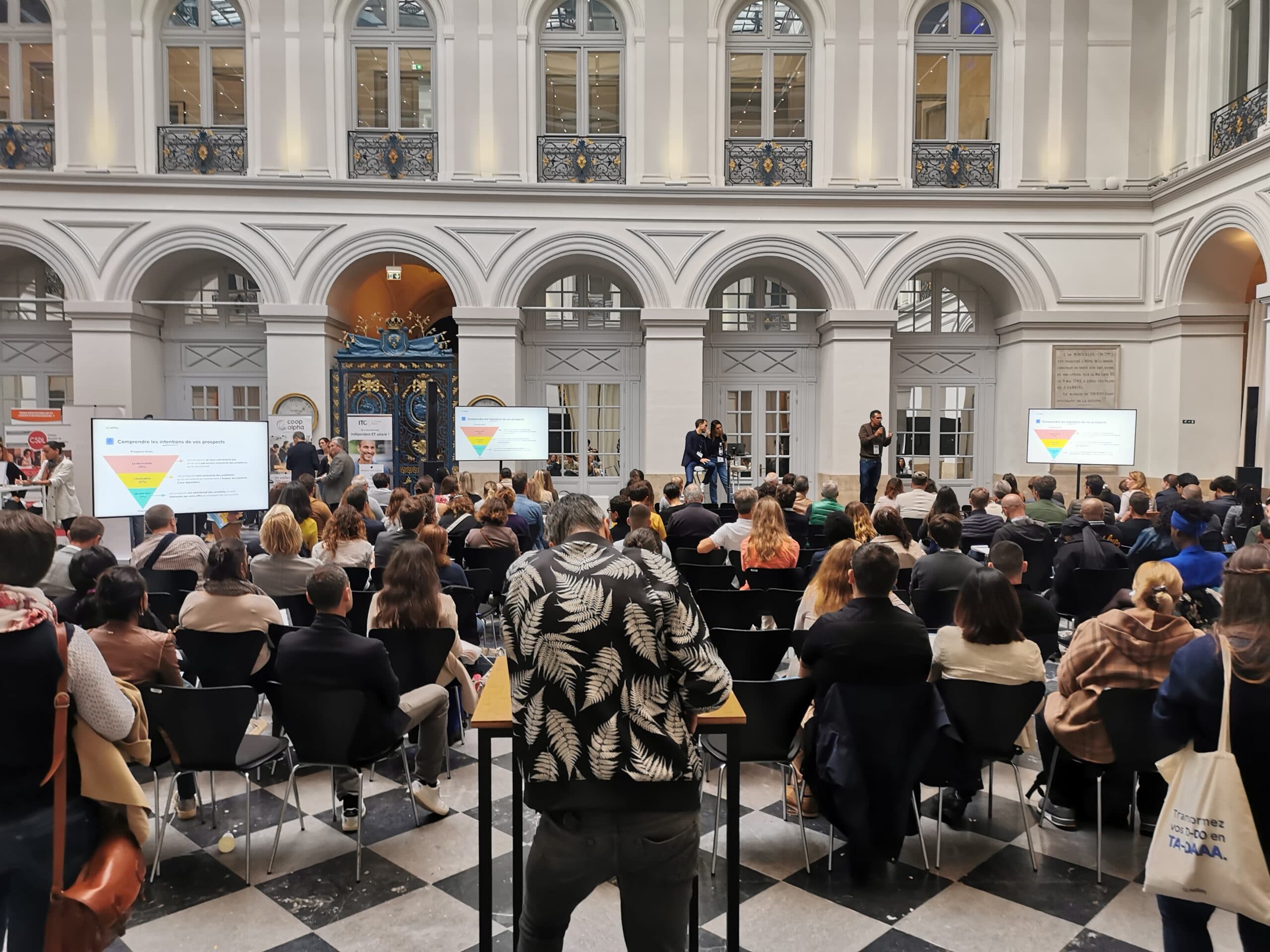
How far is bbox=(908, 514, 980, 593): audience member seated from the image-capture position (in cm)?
430

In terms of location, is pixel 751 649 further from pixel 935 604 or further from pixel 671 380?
pixel 671 380

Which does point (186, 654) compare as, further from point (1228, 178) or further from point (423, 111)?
point (1228, 178)

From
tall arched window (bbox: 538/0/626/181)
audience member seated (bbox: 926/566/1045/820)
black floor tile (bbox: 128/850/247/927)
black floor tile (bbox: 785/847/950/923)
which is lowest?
black floor tile (bbox: 128/850/247/927)

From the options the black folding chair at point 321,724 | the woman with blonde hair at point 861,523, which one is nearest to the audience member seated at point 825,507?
the woman with blonde hair at point 861,523

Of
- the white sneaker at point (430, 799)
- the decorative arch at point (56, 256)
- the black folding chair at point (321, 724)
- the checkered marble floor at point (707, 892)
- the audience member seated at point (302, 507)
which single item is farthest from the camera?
the decorative arch at point (56, 256)

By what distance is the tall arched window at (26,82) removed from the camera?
11516 mm

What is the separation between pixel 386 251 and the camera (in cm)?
1182

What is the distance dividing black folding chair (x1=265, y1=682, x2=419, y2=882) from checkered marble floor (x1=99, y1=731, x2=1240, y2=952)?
0.54ft

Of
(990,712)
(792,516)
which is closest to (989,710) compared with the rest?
(990,712)

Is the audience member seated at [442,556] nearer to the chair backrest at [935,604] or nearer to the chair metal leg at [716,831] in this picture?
the chair metal leg at [716,831]

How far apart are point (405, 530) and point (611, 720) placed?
3.31 metres

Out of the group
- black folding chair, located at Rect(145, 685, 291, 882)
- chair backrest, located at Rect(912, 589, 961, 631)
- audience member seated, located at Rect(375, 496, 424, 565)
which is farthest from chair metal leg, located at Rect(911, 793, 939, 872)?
audience member seated, located at Rect(375, 496, 424, 565)

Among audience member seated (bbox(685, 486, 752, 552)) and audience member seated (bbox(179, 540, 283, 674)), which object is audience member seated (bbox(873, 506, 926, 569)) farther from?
audience member seated (bbox(179, 540, 283, 674))

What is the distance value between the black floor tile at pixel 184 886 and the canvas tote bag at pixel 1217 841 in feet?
9.20
